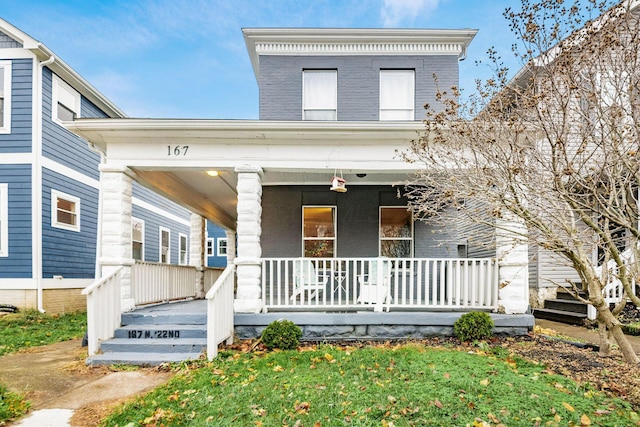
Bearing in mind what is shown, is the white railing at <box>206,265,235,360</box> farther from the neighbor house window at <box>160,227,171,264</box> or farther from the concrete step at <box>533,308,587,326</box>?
the neighbor house window at <box>160,227,171,264</box>

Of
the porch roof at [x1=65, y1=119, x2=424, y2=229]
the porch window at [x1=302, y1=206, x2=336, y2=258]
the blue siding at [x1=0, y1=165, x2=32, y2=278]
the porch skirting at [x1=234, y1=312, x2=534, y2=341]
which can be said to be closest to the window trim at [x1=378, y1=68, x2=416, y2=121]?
the porch window at [x1=302, y1=206, x2=336, y2=258]

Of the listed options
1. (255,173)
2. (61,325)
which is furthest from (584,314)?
(61,325)

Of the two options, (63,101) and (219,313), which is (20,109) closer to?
(63,101)

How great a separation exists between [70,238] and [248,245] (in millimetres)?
7213

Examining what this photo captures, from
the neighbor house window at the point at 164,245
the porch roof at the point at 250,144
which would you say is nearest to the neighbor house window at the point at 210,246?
the neighbor house window at the point at 164,245

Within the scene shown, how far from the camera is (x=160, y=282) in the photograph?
755 centimetres

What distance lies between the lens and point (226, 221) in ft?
41.5

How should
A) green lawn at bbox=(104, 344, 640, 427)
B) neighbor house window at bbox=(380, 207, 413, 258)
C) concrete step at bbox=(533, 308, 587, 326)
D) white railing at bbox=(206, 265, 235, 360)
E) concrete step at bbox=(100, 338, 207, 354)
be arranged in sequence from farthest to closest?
neighbor house window at bbox=(380, 207, 413, 258), concrete step at bbox=(533, 308, 587, 326), concrete step at bbox=(100, 338, 207, 354), white railing at bbox=(206, 265, 235, 360), green lawn at bbox=(104, 344, 640, 427)

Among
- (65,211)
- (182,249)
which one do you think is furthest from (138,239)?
(182,249)

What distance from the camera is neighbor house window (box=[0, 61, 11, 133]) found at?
926cm

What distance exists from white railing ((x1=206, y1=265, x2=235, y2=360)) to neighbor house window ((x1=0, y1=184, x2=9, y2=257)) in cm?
693

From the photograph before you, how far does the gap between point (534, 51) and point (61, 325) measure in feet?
32.1

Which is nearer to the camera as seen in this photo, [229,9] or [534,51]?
[534,51]

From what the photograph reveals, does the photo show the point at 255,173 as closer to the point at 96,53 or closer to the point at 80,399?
the point at 80,399
